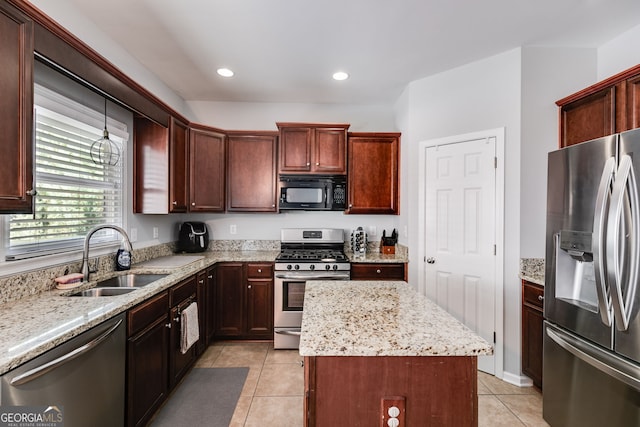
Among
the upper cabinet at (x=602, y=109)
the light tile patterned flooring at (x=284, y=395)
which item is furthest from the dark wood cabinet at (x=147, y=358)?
the upper cabinet at (x=602, y=109)

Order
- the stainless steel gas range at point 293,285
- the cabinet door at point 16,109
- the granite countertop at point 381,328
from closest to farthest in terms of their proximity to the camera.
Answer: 1. the granite countertop at point 381,328
2. the cabinet door at point 16,109
3. the stainless steel gas range at point 293,285

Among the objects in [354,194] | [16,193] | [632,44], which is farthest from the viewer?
[354,194]

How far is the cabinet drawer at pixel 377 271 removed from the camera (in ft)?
10.1

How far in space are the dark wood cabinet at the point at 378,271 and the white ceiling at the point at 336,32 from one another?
1965mm

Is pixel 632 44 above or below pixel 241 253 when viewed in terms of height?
above

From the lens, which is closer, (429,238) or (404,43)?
(404,43)

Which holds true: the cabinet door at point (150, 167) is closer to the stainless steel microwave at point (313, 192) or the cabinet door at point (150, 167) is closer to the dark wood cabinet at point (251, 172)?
the dark wood cabinet at point (251, 172)

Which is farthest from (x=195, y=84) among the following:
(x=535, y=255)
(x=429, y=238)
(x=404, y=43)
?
(x=535, y=255)

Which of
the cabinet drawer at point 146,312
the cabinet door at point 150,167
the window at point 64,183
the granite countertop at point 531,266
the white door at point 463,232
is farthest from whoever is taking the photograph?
the cabinet door at point 150,167

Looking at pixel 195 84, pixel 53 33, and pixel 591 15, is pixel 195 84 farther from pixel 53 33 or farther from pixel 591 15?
pixel 591 15

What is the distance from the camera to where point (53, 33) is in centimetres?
146

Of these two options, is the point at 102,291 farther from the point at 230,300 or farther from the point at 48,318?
the point at 230,300

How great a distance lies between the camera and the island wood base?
1087mm

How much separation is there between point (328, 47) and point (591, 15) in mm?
1873
